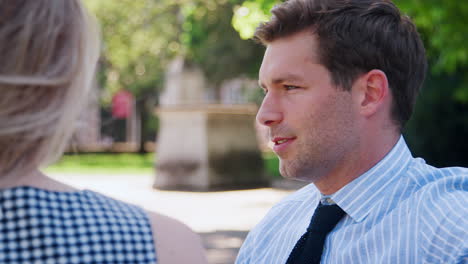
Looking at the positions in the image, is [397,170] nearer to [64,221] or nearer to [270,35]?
[270,35]

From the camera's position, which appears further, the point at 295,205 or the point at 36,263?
the point at 295,205

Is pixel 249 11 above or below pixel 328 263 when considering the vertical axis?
above

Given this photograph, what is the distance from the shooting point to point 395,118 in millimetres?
2229

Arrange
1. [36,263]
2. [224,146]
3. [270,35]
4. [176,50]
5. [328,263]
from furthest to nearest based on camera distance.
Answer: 1. [176,50]
2. [224,146]
3. [270,35]
4. [328,263]
5. [36,263]

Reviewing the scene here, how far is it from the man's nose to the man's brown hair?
20 cm

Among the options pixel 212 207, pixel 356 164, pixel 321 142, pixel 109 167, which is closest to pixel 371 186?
pixel 356 164

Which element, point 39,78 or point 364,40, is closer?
point 39,78

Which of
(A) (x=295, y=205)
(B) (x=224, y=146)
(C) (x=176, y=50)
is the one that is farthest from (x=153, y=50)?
(A) (x=295, y=205)

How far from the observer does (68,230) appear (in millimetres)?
1236

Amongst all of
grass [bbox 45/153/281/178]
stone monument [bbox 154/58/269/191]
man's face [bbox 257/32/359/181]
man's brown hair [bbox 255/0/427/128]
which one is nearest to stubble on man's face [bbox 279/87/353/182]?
man's face [bbox 257/32/359/181]

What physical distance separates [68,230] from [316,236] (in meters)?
1.00

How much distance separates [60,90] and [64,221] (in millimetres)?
237

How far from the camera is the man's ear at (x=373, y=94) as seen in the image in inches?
85.1

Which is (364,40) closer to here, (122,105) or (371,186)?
(371,186)
